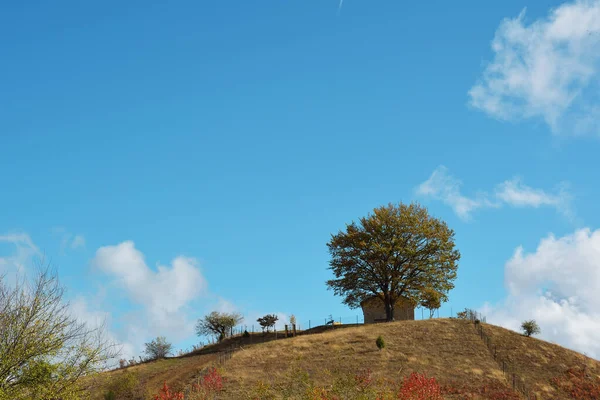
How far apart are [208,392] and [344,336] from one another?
23.1 meters

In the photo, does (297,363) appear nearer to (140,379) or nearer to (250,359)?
(250,359)

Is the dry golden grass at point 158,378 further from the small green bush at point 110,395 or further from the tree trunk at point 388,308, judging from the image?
the tree trunk at point 388,308

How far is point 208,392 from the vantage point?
45.5 metres

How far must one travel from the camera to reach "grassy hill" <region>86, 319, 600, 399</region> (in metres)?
50.1

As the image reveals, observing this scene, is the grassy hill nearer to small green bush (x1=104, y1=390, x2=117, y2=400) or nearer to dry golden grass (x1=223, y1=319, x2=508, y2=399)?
dry golden grass (x1=223, y1=319, x2=508, y2=399)

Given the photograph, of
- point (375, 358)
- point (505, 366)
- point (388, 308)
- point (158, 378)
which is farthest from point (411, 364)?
point (158, 378)

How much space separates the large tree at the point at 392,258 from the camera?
3054 inches

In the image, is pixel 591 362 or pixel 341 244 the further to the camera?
pixel 341 244

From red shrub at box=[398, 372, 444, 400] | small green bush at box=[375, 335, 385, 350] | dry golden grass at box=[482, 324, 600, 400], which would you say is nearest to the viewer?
red shrub at box=[398, 372, 444, 400]

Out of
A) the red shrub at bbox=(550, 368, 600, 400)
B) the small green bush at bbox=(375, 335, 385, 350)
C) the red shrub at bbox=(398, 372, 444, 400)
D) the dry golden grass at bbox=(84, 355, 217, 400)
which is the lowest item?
the red shrub at bbox=(398, 372, 444, 400)

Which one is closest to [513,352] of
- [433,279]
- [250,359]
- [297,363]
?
[433,279]

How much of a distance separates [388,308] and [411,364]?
73.0 ft

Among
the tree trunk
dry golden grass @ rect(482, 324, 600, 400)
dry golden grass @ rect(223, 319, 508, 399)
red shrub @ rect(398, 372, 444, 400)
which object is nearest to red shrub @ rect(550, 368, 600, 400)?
dry golden grass @ rect(482, 324, 600, 400)

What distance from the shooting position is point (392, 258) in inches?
3056
